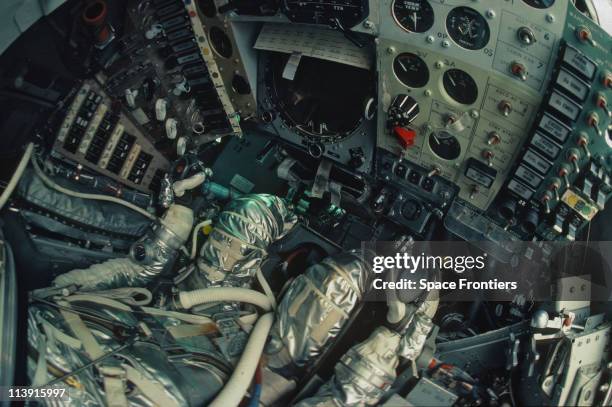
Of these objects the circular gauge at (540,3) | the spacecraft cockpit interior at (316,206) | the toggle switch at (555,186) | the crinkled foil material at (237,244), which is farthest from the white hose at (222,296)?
the circular gauge at (540,3)

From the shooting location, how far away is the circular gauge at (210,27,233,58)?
10.8ft

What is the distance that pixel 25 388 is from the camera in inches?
82.3

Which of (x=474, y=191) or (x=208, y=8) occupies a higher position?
(x=208, y=8)

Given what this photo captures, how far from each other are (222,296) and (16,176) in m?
1.17

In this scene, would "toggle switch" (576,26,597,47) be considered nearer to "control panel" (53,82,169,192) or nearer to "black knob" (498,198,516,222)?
"black knob" (498,198,516,222)

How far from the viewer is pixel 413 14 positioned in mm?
2672

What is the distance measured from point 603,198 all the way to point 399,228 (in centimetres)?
115

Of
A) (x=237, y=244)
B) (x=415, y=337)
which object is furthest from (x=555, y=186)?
(x=237, y=244)

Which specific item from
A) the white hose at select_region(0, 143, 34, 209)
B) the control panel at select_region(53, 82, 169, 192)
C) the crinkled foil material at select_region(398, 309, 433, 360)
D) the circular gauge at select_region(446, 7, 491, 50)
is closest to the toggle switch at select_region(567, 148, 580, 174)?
the circular gauge at select_region(446, 7, 491, 50)

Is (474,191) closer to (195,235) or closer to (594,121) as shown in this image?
(594,121)

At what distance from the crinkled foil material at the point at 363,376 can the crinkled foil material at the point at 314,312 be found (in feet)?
0.53

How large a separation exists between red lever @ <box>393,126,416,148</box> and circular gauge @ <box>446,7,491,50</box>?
532 millimetres

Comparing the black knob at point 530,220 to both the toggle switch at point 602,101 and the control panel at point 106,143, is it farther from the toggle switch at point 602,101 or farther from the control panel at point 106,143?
the control panel at point 106,143

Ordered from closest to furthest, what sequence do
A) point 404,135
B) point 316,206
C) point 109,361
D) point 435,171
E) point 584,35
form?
point 109,361 → point 584,35 → point 404,135 → point 435,171 → point 316,206
